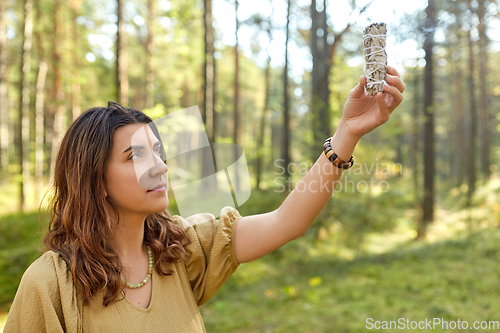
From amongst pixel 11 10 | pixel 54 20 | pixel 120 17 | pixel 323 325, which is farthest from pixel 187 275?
pixel 11 10

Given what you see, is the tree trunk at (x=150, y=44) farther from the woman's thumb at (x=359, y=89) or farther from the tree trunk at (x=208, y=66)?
the woman's thumb at (x=359, y=89)

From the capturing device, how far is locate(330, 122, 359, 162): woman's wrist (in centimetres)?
109

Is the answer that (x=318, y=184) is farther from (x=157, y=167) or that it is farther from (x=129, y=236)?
(x=129, y=236)

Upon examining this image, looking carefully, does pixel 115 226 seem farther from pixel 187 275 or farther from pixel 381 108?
pixel 381 108

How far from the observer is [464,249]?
21.5 ft

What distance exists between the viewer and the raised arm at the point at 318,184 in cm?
104

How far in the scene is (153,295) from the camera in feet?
3.63

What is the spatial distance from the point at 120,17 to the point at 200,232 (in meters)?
4.88

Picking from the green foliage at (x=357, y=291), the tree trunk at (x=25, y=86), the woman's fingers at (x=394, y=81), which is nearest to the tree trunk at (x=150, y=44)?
the tree trunk at (x=25, y=86)

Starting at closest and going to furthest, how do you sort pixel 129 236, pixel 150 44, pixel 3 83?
pixel 129 236 → pixel 3 83 → pixel 150 44

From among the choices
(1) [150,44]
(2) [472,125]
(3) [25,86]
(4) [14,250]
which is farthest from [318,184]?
(2) [472,125]

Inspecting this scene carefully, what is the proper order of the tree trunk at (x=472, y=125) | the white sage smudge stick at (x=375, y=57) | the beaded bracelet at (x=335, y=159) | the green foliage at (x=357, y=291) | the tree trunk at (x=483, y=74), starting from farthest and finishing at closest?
the tree trunk at (x=472, y=125), the tree trunk at (x=483, y=74), the green foliage at (x=357, y=291), the beaded bracelet at (x=335, y=159), the white sage smudge stick at (x=375, y=57)

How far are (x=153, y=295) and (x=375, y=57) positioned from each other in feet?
3.64

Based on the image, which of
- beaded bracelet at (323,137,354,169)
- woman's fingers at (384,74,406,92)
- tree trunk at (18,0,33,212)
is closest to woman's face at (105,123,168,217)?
beaded bracelet at (323,137,354,169)
